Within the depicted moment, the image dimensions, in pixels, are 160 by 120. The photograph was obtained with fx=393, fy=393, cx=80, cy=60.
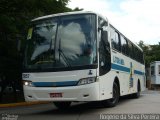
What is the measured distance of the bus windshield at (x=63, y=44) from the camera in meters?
12.4

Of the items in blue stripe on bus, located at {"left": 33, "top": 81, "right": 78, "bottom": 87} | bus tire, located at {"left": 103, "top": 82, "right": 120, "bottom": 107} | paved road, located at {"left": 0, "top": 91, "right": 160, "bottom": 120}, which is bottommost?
paved road, located at {"left": 0, "top": 91, "right": 160, "bottom": 120}

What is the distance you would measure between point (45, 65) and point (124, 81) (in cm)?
554

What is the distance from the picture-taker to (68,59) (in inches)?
489

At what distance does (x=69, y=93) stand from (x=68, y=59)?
1073 millimetres

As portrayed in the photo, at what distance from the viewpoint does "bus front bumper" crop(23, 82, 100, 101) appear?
12148mm

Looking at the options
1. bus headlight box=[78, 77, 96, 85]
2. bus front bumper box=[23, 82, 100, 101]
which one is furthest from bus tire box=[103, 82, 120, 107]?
bus headlight box=[78, 77, 96, 85]

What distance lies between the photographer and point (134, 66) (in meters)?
20.9

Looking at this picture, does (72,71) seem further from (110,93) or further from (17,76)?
(17,76)

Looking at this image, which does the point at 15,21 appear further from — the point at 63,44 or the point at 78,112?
the point at 78,112

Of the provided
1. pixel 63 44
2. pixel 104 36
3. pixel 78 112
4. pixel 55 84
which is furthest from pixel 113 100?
pixel 63 44

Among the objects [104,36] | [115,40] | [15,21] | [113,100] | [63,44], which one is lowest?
[113,100]

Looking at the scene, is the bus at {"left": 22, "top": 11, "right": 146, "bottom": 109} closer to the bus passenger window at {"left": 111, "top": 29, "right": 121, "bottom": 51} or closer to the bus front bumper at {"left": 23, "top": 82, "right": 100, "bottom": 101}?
the bus front bumper at {"left": 23, "top": 82, "right": 100, "bottom": 101}

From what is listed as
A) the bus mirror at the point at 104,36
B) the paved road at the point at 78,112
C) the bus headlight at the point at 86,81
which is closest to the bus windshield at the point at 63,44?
the bus headlight at the point at 86,81

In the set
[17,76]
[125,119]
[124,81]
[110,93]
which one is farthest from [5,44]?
[125,119]
